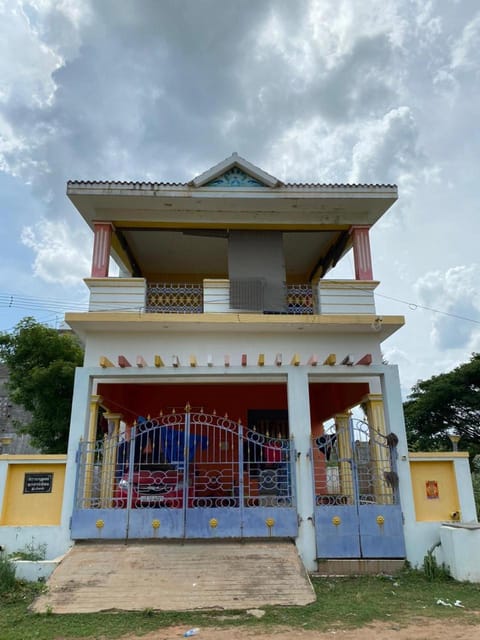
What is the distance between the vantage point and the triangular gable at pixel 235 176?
935 centimetres

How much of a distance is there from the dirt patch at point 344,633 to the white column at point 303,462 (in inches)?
78.6

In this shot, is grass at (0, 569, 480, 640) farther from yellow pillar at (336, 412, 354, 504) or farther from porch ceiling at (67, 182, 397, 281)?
porch ceiling at (67, 182, 397, 281)

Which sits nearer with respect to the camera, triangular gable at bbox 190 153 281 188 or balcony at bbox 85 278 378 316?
balcony at bbox 85 278 378 316

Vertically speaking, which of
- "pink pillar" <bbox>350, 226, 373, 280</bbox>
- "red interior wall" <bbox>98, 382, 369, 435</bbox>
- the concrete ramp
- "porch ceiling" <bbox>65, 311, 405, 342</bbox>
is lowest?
the concrete ramp

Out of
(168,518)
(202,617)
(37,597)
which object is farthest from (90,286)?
(202,617)

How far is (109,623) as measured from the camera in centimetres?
486

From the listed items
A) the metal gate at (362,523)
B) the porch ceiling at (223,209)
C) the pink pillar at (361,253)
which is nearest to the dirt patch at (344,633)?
the metal gate at (362,523)

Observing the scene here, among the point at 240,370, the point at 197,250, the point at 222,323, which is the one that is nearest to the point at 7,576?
the point at 240,370

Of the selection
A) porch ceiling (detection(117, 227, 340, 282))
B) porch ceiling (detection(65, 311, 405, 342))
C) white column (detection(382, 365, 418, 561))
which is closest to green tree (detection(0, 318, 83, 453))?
porch ceiling (detection(117, 227, 340, 282))

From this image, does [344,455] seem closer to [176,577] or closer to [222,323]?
[222,323]

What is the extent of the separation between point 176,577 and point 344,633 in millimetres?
2257

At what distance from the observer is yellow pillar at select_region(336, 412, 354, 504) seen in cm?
868

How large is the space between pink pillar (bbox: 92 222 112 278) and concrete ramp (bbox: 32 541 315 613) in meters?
4.85

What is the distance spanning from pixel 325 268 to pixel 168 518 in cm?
732
